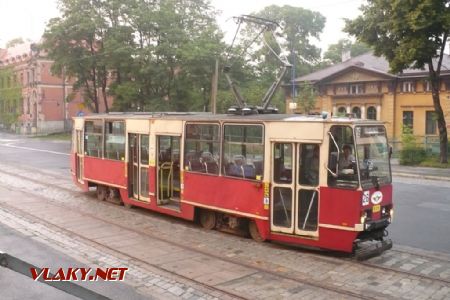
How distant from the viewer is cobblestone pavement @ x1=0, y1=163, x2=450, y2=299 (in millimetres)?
7918

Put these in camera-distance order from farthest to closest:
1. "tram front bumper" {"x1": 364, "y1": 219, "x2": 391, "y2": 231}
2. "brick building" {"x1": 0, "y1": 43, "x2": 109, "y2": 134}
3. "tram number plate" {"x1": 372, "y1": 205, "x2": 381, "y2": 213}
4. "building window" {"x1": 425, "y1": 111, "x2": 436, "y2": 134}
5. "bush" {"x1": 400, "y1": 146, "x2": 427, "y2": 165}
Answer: "brick building" {"x1": 0, "y1": 43, "x2": 109, "y2": 134} → "building window" {"x1": 425, "y1": 111, "x2": 436, "y2": 134} → "bush" {"x1": 400, "y1": 146, "x2": 427, "y2": 165} → "tram number plate" {"x1": 372, "y1": 205, "x2": 381, "y2": 213} → "tram front bumper" {"x1": 364, "y1": 219, "x2": 391, "y2": 231}

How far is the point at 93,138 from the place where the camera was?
1631cm

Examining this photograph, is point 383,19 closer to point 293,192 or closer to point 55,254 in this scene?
point 293,192

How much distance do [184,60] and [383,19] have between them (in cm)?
1712

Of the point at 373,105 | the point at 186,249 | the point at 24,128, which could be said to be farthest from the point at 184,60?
the point at 24,128

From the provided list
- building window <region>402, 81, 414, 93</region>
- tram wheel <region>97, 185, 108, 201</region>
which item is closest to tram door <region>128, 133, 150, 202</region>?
tram wheel <region>97, 185, 108, 201</region>

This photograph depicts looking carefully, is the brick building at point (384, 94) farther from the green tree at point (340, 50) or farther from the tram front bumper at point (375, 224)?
the tram front bumper at point (375, 224)

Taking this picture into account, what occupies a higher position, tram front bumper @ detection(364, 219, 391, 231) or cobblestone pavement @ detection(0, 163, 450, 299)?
tram front bumper @ detection(364, 219, 391, 231)

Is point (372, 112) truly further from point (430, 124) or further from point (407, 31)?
point (407, 31)

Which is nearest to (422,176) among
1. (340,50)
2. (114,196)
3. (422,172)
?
(422,172)

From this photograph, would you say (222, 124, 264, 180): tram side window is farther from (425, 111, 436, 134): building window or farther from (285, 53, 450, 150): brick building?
(425, 111, 436, 134): building window

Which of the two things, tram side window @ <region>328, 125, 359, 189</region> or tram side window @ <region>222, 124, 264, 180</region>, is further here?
tram side window @ <region>222, 124, 264, 180</region>

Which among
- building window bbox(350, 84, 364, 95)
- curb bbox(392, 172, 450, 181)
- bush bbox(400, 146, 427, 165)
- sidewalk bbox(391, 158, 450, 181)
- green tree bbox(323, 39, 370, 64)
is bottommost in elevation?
curb bbox(392, 172, 450, 181)

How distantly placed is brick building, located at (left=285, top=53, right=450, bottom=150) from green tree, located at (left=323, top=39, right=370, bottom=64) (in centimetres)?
2619
